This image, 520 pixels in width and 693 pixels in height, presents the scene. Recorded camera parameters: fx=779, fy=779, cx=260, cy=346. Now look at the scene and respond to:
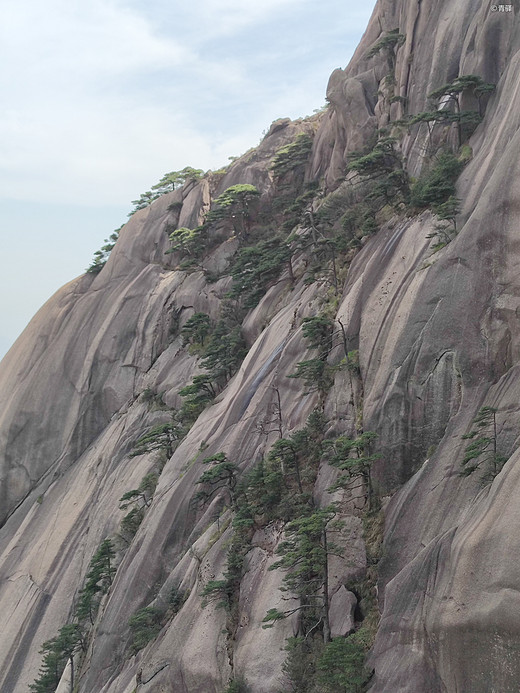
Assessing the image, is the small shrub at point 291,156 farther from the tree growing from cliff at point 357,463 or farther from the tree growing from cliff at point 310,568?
the tree growing from cliff at point 310,568

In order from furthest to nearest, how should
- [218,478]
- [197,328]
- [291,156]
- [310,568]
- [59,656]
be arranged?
[291,156]
[197,328]
[59,656]
[218,478]
[310,568]

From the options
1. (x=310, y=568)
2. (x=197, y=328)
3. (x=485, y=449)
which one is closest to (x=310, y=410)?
(x=310, y=568)

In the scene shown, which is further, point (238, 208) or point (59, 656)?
point (238, 208)

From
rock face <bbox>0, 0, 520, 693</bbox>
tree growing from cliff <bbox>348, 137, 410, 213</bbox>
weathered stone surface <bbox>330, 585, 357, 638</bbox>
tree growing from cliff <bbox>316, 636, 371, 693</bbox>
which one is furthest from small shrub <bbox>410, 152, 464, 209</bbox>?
tree growing from cliff <bbox>316, 636, 371, 693</bbox>

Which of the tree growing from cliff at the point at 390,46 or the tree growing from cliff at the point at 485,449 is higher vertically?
the tree growing from cliff at the point at 390,46

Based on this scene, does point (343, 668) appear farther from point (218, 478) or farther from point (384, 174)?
point (384, 174)

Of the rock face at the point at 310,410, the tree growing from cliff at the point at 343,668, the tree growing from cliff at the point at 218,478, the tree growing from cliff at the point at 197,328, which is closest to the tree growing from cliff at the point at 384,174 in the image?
the rock face at the point at 310,410
